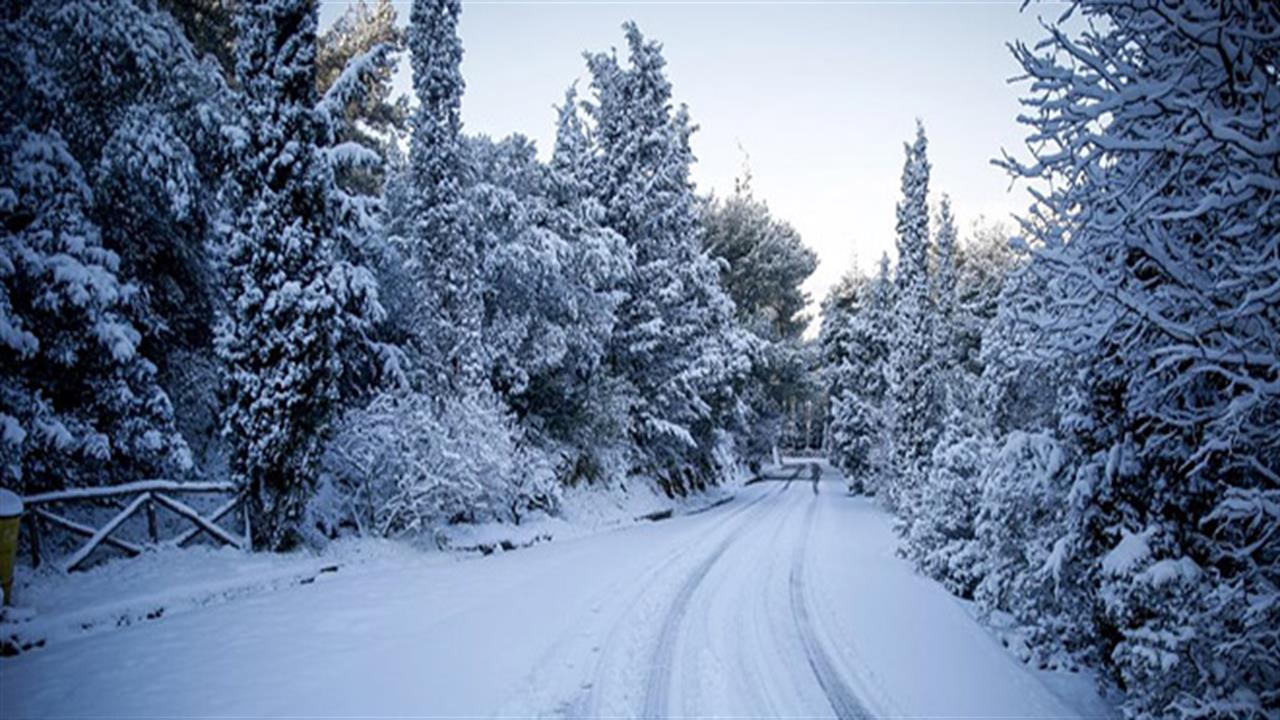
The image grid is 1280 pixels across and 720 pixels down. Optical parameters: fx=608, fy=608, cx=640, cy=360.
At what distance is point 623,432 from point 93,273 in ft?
48.2

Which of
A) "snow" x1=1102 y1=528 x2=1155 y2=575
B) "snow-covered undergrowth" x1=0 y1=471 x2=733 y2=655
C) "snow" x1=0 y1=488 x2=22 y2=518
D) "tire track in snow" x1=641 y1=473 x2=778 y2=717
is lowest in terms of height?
"tire track in snow" x1=641 y1=473 x2=778 y2=717

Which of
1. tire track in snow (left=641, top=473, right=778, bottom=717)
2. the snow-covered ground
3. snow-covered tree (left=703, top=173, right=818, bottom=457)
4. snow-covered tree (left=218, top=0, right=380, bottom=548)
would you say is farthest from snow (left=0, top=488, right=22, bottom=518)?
snow-covered tree (left=703, top=173, right=818, bottom=457)

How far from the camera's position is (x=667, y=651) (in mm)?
7031

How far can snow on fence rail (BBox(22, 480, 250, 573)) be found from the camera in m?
8.43

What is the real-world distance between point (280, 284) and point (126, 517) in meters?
4.34

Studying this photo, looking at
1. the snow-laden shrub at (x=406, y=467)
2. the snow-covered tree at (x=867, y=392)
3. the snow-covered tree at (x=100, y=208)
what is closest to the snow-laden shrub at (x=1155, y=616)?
the snow-laden shrub at (x=406, y=467)

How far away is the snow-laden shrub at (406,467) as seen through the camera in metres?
12.7

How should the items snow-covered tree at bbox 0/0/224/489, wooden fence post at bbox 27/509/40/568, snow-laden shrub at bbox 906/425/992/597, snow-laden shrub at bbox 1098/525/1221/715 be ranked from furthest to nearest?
snow-laden shrub at bbox 906/425/992/597, snow-covered tree at bbox 0/0/224/489, wooden fence post at bbox 27/509/40/568, snow-laden shrub at bbox 1098/525/1221/715

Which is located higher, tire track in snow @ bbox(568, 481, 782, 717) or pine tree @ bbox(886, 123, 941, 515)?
pine tree @ bbox(886, 123, 941, 515)

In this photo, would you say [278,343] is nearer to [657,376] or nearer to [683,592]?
[683,592]

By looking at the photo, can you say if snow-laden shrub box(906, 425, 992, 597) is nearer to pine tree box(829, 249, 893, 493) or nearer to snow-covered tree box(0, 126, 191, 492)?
snow-covered tree box(0, 126, 191, 492)

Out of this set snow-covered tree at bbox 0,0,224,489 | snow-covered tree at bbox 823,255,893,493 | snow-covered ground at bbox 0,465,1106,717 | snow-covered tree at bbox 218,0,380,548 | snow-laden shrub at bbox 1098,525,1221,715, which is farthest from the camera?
snow-covered tree at bbox 823,255,893,493

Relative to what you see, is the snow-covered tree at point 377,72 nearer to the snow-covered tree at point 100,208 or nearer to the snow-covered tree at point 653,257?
the snow-covered tree at point 653,257

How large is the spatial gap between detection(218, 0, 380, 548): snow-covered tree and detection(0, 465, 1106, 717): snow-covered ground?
1.60 metres
